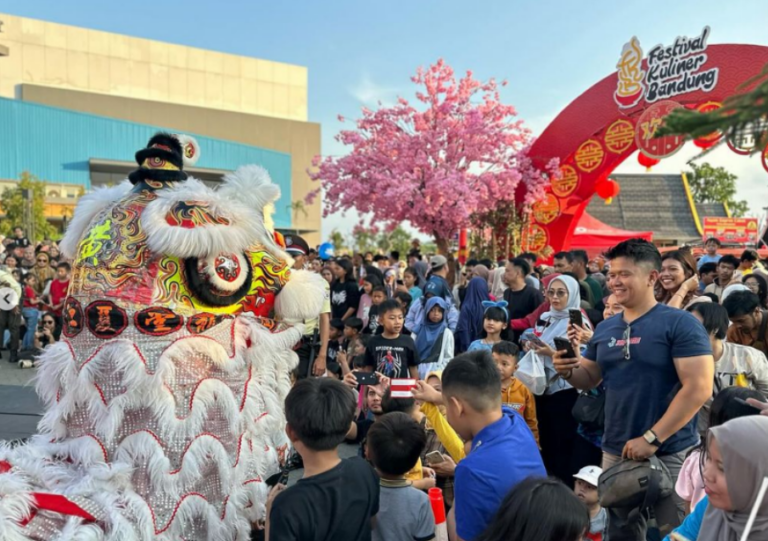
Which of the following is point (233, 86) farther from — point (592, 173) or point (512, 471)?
point (512, 471)

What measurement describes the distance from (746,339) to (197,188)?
3.35 m

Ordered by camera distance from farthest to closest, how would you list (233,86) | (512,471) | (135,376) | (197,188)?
1. (233,86)
2. (197,188)
3. (135,376)
4. (512,471)

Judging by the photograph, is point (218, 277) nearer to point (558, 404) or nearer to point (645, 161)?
point (558, 404)

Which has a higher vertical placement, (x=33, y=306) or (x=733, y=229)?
(x=733, y=229)

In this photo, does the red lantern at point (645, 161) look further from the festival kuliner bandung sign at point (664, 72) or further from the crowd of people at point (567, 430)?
the crowd of people at point (567, 430)

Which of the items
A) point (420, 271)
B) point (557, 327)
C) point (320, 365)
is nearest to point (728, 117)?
point (557, 327)

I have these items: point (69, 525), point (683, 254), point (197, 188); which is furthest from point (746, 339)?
point (69, 525)

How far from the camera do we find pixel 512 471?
1808 mm

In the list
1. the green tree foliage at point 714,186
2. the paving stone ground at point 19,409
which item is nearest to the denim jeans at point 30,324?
the paving stone ground at point 19,409

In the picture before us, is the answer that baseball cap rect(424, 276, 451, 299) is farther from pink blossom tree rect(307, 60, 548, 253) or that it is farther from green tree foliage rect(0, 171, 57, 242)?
green tree foliage rect(0, 171, 57, 242)

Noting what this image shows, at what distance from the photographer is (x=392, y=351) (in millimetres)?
4406

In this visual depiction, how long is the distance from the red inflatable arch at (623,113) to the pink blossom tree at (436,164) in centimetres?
60

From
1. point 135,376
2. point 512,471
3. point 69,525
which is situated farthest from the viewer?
point 135,376

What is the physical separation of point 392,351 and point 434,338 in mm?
884
